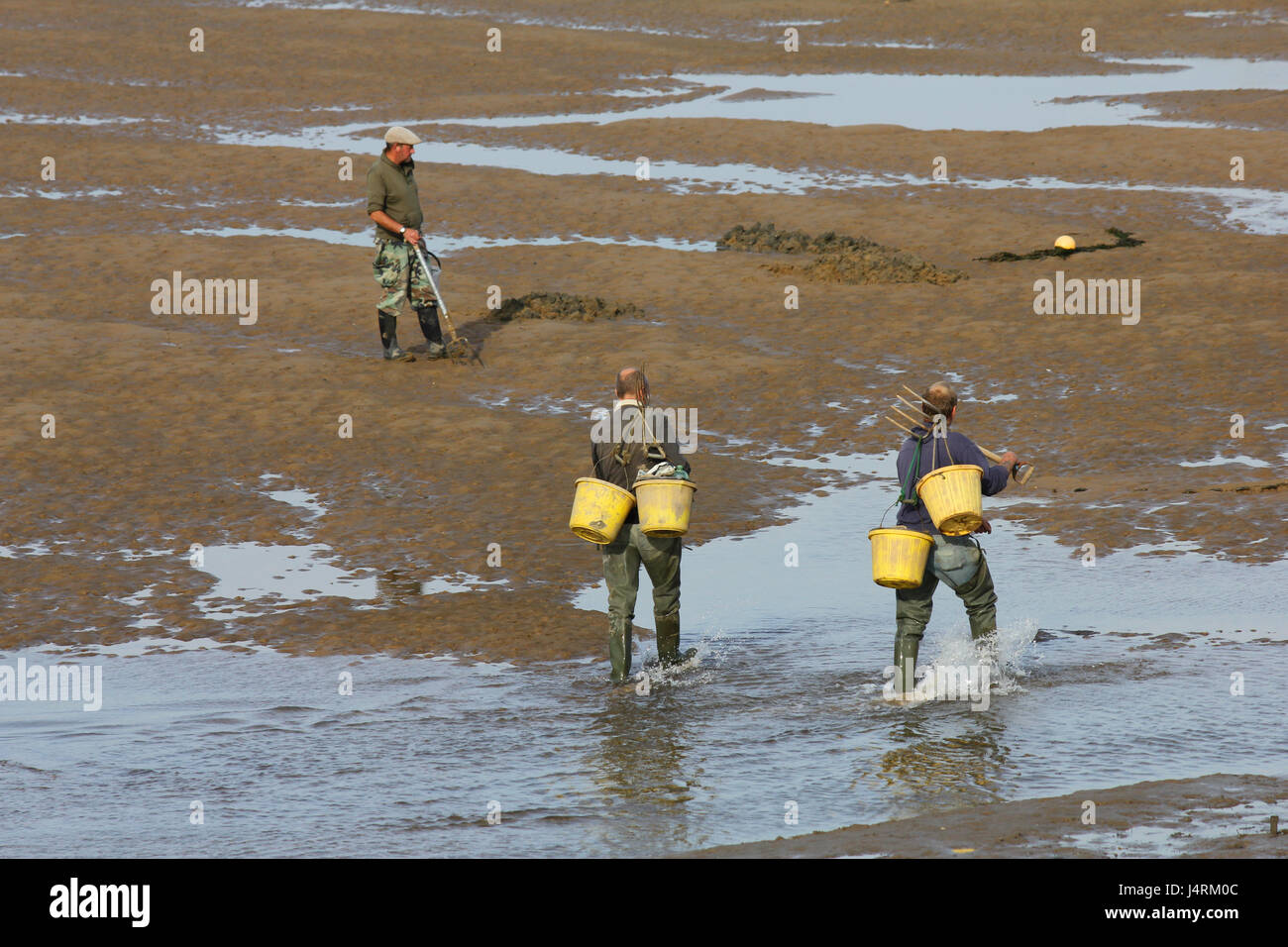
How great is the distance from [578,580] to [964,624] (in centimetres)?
266

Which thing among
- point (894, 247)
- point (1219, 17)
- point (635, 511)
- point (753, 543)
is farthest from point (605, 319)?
point (1219, 17)

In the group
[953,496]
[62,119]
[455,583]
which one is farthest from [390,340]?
[62,119]

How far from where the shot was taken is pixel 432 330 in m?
16.5

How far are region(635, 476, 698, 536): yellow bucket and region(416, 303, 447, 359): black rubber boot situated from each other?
7.59 meters

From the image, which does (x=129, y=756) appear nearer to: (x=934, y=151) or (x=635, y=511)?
(x=635, y=511)

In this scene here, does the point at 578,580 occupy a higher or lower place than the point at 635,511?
lower

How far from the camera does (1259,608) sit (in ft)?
33.1

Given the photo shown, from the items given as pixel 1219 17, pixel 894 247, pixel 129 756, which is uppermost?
pixel 1219 17

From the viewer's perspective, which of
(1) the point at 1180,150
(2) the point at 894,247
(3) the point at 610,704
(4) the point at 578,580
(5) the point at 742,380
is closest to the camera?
(3) the point at 610,704

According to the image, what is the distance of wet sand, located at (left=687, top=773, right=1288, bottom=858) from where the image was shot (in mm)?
6371

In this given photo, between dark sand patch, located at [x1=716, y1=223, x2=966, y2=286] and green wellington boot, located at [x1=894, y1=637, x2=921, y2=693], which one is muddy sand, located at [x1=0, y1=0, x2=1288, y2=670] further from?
green wellington boot, located at [x1=894, y1=637, x2=921, y2=693]

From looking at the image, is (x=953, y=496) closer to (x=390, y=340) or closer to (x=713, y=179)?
(x=390, y=340)

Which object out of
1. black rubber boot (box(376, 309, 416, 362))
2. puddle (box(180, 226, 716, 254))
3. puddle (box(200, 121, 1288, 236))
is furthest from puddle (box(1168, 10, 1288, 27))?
black rubber boot (box(376, 309, 416, 362))

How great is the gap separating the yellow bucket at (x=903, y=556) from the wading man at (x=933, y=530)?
0.38 ft
